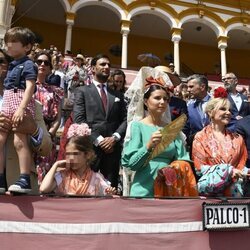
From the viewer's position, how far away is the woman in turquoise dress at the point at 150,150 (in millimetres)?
2592

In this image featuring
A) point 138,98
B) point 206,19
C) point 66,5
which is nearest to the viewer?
point 138,98

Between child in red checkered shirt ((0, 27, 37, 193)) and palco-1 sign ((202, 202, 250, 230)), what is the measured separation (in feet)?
3.71

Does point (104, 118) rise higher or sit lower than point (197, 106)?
lower

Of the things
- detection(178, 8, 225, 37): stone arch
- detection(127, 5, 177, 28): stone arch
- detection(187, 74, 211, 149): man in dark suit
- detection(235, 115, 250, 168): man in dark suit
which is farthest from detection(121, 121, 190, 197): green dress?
detection(178, 8, 225, 37): stone arch

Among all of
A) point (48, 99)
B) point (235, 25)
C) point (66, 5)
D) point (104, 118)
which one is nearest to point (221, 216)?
point (104, 118)

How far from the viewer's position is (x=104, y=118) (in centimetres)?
357

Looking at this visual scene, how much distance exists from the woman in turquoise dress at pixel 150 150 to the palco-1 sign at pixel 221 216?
1.08 feet

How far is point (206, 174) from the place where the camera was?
8.61ft

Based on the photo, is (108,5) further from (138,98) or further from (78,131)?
(78,131)

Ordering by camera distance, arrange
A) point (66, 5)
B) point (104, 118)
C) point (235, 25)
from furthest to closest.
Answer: point (235, 25) < point (66, 5) < point (104, 118)

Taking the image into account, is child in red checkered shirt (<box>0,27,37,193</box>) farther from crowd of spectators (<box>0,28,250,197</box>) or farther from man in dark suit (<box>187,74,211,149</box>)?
man in dark suit (<box>187,74,211,149</box>)

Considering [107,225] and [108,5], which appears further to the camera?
[108,5]

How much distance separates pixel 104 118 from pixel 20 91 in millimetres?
1035

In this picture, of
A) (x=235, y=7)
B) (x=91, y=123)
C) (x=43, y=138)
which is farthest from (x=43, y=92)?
(x=235, y=7)
